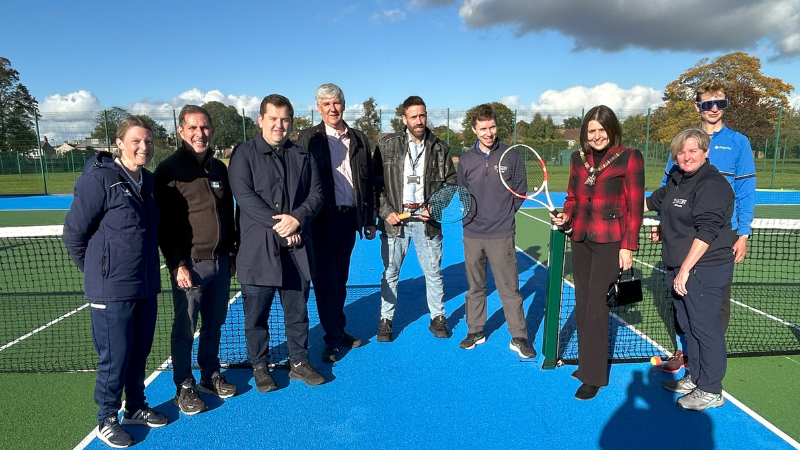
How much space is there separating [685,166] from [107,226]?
3961 mm

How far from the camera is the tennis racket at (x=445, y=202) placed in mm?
4945

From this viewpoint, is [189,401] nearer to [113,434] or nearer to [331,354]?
[113,434]

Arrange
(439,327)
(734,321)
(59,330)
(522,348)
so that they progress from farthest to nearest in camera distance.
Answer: (734,321) < (59,330) < (439,327) < (522,348)

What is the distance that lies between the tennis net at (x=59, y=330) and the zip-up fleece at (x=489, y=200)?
2259 mm

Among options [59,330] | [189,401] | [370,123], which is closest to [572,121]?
[370,123]

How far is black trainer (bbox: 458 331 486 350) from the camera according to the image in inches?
196

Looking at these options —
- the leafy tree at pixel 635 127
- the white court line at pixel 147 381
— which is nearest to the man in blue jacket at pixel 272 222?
the white court line at pixel 147 381

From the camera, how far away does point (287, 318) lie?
4289 mm

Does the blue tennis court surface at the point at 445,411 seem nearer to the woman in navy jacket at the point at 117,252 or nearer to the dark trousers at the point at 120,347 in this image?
the dark trousers at the point at 120,347

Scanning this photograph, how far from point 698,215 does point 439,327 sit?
2660 mm

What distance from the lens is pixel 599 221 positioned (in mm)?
3824

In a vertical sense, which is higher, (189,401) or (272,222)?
(272,222)

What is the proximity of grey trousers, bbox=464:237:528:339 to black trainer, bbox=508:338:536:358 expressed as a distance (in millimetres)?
47

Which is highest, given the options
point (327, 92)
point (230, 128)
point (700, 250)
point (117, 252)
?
point (230, 128)
